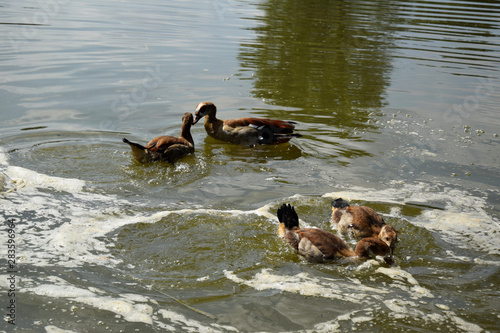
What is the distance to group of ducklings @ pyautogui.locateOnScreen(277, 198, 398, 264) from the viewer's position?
19.3 ft

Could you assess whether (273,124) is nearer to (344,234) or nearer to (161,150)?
(161,150)

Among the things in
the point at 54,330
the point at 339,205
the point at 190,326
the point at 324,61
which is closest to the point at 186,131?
the point at 339,205

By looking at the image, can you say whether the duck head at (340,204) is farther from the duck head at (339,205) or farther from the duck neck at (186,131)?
the duck neck at (186,131)

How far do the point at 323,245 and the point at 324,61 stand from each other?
424 inches

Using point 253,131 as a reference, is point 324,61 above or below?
above

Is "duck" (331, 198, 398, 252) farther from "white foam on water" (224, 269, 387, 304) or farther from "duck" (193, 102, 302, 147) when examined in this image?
"duck" (193, 102, 302, 147)

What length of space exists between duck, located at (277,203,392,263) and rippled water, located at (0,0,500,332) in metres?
0.12

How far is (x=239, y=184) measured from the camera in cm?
788

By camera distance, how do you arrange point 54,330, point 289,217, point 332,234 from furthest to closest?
point 289,217 → point 332,234 → point 54,330

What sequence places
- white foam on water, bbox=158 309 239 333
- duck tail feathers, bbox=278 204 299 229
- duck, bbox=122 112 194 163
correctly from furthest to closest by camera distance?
duck, bbox=122 112 194 163
duck tail feathers, bbox=278 204 299 229
white foam on water, bbox=158 309 239 333

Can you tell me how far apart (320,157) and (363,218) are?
276 centimetres

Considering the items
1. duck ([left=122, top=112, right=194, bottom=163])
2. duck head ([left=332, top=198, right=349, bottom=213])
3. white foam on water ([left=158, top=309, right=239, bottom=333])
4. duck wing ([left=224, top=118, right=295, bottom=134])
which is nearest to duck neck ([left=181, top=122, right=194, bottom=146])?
duck ([left=122, top=112, right=194, bottom=163])

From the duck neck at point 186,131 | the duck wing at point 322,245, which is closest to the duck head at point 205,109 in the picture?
the duck neck at point 186,131

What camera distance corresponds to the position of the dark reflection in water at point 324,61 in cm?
1188
